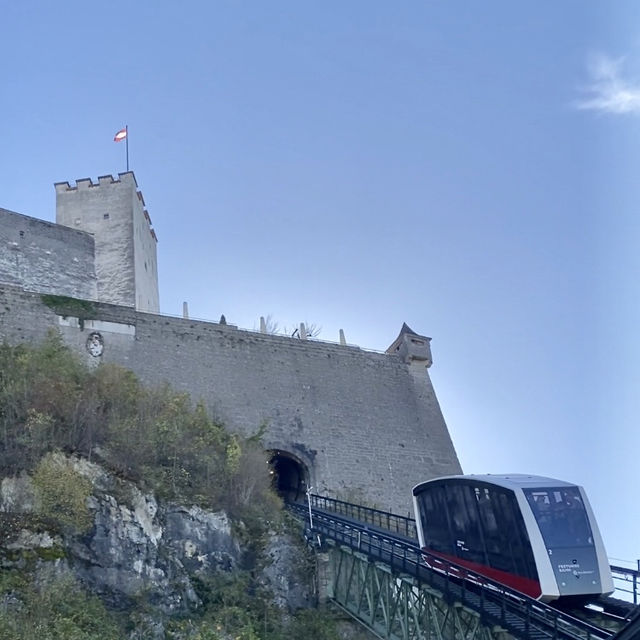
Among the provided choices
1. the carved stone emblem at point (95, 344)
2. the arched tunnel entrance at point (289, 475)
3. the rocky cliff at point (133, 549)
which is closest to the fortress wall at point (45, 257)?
the carved stone emblem at point (95, 344)

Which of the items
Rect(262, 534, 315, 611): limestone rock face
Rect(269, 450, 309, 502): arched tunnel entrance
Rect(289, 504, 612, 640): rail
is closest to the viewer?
Rect(289, 504, 612, 640): rail

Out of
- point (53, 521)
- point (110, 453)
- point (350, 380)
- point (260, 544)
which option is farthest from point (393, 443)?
point (53, 521)

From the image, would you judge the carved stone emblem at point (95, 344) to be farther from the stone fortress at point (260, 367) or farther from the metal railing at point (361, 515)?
the metal railing at point (361, 515)

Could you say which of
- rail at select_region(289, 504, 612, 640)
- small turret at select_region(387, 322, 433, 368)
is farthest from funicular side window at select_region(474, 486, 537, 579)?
small turret at select_region(387, 322, 433, 368)

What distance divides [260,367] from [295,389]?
5.04ft

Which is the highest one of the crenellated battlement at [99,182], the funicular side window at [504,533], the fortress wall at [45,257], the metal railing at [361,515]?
the crenellated battlement at [99,182]

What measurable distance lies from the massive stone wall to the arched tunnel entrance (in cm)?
35

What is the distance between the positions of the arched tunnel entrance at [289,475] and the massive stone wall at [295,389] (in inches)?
13.9

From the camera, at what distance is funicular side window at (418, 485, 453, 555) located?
1922 centimetres

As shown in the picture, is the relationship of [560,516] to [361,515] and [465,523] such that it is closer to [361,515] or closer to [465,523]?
[465,523]

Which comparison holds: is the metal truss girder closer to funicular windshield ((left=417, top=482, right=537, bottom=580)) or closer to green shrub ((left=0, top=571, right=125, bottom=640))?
funicular windshield ((left=417, top=482, right=537, bottom=580))

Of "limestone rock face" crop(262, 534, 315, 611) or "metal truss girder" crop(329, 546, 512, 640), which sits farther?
"limestone rock face" crop(262, 534, 315, 611)

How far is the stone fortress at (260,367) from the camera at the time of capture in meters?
30.1

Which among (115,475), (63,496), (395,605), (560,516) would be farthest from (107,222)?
(560,516)
